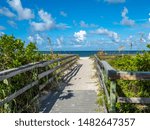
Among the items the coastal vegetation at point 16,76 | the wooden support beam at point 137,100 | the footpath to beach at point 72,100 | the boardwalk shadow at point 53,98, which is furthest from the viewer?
the boardwalk shadow at point 53,98

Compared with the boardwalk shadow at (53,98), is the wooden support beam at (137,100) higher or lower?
higher

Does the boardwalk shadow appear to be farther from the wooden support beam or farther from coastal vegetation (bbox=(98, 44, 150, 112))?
the wooden support beam

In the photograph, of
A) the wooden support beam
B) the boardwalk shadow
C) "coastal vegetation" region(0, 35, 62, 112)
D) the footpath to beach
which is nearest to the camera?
the wooden support beam

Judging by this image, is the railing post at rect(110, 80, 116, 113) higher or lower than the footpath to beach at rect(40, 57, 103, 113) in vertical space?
higher

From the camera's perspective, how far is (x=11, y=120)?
5.67 meters

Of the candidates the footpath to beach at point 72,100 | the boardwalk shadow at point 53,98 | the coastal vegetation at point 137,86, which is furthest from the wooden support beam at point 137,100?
the boardwalk shadow at point 53,98

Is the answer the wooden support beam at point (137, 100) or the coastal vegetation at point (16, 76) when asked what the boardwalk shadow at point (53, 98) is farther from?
the wooden support beam at point (137, 100)

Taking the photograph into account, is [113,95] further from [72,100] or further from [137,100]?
[72,100]

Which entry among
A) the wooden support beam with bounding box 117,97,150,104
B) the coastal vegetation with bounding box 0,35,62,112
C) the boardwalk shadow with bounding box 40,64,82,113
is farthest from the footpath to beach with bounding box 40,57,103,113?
the wooden support beam with bounding box 117,97,150,104

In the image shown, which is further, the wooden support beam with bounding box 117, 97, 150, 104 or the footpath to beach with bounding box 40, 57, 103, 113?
the footpath to beach with bounding box 40, 57, 103, 113

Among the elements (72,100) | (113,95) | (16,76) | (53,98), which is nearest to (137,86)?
(113,95)

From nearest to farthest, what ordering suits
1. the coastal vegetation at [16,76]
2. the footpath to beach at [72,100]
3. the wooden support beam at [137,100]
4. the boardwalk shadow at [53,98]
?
the wooden support beam at [137,100]
the coastal vegetation at [16,76]
the footpath to beach at [72,100]
the boardwalk shadow at [53,98]

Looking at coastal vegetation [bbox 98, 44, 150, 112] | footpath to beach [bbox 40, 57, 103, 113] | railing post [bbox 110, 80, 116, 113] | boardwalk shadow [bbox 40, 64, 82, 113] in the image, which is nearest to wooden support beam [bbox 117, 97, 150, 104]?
railing post [bbox 110, 80, 116, 113]

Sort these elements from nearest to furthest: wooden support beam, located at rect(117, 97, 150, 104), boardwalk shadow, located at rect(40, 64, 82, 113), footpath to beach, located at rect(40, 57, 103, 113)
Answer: wooden support beam, located at rect(117, 97, 150, 104), footpath to beach, located at rect(40, 57, 103, 113), boardwalk shadow, located at rect(40, 64, 82, 113)
